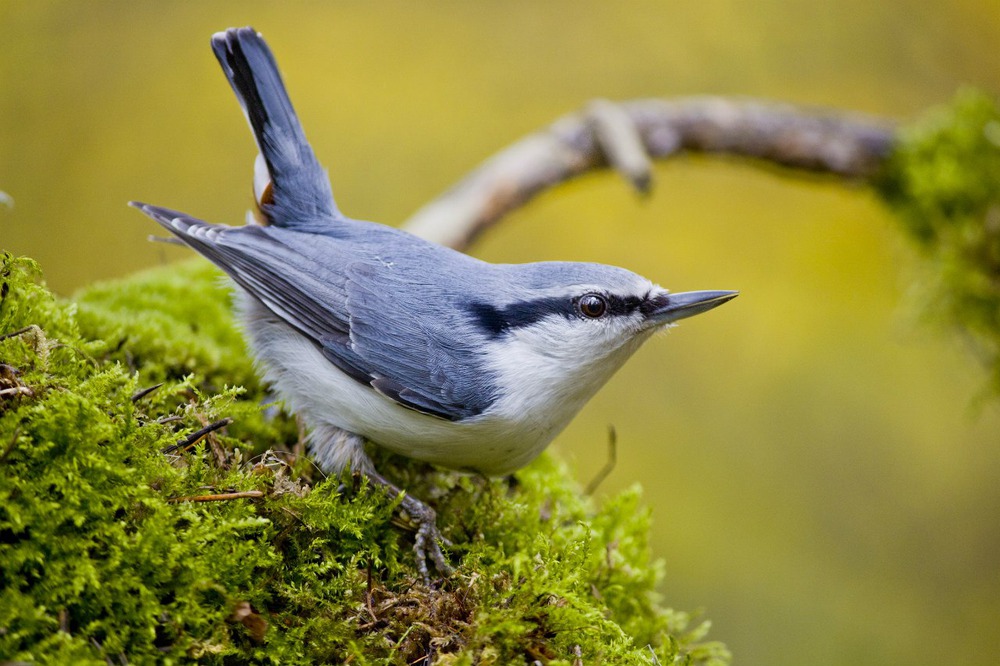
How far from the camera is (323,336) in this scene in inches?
90.9

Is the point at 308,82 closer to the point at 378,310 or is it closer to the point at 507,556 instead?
the point at 378,310

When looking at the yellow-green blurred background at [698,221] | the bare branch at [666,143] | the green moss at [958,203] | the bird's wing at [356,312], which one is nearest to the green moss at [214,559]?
the bird's wing at [356,312]

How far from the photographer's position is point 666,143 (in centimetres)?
454

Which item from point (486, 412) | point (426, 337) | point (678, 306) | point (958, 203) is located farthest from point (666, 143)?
point (486, 412)

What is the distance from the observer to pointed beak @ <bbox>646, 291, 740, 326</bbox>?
7.09 feet

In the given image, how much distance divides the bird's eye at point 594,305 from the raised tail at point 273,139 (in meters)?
0.96

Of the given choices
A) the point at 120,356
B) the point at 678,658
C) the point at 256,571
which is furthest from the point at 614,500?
the point at 120,356

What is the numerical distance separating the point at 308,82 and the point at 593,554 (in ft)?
18.0

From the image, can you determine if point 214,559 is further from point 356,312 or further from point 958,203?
point 958,203

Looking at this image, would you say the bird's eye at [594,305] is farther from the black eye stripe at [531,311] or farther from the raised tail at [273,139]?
the raised tail at [273,139]

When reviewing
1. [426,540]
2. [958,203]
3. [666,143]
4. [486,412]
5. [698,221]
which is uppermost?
[698,221]

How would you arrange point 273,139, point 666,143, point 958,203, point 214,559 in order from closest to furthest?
point 214,559 → point 273,139 → point 958,203 → point 666,143

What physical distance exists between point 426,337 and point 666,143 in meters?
2.77

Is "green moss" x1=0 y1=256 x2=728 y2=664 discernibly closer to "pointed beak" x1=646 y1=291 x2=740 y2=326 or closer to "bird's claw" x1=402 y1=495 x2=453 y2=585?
"bird's claw" x1=402 y1=495 x2=453 y2=585
